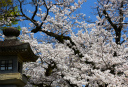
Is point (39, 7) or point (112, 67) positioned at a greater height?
point (39, 7)

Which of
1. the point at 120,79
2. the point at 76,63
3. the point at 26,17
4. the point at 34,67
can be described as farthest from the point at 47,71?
the point at 120,79

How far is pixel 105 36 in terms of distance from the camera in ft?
37.1

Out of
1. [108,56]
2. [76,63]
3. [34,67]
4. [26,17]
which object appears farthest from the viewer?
[26,17]

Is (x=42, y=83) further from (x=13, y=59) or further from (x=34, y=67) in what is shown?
(x=13, y=59)

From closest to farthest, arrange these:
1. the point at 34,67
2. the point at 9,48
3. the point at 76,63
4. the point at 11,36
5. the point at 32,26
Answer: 1. the point at 9,48
2. the point at 11,36
3. the point at 76,63
4. the point at 34,67
5. the point at 32,26

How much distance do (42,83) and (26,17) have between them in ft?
13.8

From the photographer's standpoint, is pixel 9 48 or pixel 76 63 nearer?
pixel 9 48

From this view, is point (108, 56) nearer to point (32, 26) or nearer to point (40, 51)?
point (40, 51)

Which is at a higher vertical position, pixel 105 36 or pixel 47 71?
pixel 105 36

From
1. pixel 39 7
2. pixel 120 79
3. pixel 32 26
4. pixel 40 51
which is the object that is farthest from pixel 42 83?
pixel 120 79

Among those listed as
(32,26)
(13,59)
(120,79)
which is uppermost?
(32,26)

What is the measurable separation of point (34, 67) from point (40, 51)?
1.15m

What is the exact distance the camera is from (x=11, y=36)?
7852mm

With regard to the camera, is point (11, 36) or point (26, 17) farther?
point (26, 17)
